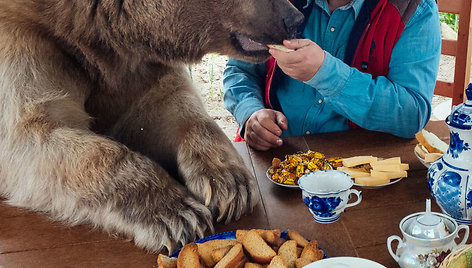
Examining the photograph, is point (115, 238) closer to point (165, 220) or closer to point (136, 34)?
point (165, 220)

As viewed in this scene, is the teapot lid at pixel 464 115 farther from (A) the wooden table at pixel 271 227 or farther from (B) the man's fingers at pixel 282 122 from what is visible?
(B) the man's fingers at pixel 282 122

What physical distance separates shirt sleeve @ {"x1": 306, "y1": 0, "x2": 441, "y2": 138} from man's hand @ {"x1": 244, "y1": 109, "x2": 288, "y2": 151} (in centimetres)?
18

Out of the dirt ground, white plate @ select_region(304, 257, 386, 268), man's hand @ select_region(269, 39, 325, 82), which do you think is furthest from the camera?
the dirt ground

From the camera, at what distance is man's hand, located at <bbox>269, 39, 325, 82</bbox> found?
1524 mm

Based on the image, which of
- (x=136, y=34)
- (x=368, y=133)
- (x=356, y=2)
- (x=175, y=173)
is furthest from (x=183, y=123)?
(x=356, y=2)

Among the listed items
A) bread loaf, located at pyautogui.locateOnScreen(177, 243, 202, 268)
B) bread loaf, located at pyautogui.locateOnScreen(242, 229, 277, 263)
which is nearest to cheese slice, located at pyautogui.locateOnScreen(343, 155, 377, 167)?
bread loaf, located at pyautogui.locateOnScreen(242, 229, 277, 263)

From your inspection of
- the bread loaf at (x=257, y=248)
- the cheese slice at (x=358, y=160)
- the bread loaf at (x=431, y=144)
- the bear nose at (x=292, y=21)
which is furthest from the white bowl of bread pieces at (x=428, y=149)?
the bread loaf at (x=257, y=248)

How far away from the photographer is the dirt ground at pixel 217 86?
163 inches

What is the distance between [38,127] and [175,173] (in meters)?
0.40

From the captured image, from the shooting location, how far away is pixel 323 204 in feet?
4.06

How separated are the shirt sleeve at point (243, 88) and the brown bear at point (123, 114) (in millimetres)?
313

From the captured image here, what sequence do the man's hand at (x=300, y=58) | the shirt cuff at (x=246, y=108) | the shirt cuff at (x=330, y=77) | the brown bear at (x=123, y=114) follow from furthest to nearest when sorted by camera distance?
the shirt cuff at (x=246, y=108)
the shirt cuff at (x=330, y=77)
the man's hand at (x=300, y=58)
the brown bear at (x=123, y=114)

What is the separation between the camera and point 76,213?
4.40 ft

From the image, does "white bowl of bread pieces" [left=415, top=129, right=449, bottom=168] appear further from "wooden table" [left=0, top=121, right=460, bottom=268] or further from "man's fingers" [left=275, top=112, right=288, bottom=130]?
"man's fingers" [left=275, top=112, right=288, bottom=130]
